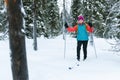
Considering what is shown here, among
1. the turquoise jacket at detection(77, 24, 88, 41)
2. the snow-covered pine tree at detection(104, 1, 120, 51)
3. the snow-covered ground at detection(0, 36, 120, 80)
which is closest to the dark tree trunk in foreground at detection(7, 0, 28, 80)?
the snow-covered ground at detection(0, 36, 120, 80)

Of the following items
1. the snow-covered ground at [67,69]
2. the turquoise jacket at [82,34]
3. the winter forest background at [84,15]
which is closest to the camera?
the snow-covered ground at [67,69]

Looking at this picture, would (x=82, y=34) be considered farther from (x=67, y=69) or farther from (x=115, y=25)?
(x=67, y=69)

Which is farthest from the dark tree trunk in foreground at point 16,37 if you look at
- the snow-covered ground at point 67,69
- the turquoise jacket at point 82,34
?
the turquoise jacket at point 82,34

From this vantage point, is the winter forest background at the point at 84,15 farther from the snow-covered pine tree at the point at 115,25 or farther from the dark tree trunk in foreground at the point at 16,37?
the dark tree trunk in foreground at the point at 16,37

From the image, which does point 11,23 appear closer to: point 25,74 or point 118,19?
point 25,74

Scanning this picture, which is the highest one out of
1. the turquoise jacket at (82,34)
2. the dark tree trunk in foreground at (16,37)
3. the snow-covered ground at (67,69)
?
the dark tree trunk in foreground at (16,37)

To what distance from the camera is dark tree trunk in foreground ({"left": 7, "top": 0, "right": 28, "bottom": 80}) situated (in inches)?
298

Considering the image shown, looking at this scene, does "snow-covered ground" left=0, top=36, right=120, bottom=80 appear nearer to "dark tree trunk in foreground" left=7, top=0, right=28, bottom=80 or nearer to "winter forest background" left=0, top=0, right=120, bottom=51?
"winter forest background" left=0, top=0, right=120, bottom=51

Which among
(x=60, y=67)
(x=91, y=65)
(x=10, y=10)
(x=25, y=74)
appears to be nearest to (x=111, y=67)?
(x=91, y=65)

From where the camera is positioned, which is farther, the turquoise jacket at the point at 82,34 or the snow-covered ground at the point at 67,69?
the turquoise jacket at the point at 82,34

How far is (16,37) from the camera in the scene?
7.66 meters

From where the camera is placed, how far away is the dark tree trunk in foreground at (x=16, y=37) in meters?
7.57

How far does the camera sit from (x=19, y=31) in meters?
7.67

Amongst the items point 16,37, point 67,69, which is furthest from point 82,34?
point 16,37
